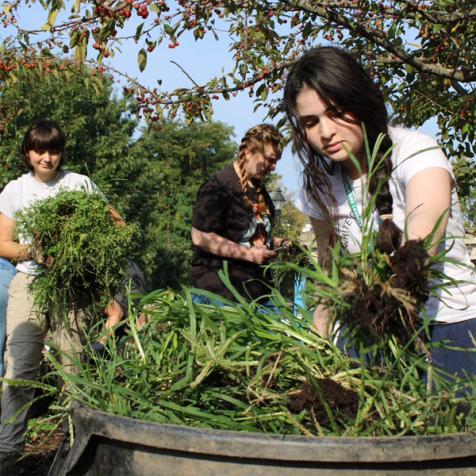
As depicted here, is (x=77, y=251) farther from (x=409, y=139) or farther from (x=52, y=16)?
(x=409, y=139)

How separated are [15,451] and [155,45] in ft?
8.74

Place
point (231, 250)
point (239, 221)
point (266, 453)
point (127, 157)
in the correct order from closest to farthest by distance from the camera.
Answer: point (266, 453) → point (231, 250) → point (239, 221) → point (127, 157)

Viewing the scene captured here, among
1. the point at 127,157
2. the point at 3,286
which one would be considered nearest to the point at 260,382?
the point at 3,286

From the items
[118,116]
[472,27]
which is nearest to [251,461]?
[472,27]

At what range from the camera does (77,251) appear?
3.67 meters

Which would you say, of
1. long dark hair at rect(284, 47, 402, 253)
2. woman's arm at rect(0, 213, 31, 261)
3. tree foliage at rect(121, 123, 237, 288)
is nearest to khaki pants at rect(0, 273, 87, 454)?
woman's arm at rect(0, 213, 31, 261)

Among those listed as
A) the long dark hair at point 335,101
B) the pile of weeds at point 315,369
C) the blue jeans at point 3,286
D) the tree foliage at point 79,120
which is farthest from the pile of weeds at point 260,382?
the tree foliage at point 79,120

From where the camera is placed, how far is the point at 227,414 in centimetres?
165

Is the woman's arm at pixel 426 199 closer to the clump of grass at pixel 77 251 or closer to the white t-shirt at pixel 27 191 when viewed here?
the clump of grass at pixel 77 251

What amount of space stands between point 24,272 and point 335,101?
3007 mm

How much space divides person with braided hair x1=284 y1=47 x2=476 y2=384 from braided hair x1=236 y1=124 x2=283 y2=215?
2.74 m

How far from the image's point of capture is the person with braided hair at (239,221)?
4938 mm

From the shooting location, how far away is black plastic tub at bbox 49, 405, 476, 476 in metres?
1.40

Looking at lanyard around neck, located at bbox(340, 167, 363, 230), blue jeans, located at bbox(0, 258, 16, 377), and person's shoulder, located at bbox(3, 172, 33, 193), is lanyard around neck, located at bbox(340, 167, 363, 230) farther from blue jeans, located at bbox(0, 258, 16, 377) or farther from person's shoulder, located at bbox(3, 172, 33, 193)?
blue jeans, located at bbox(0, 258, 16, 377)
